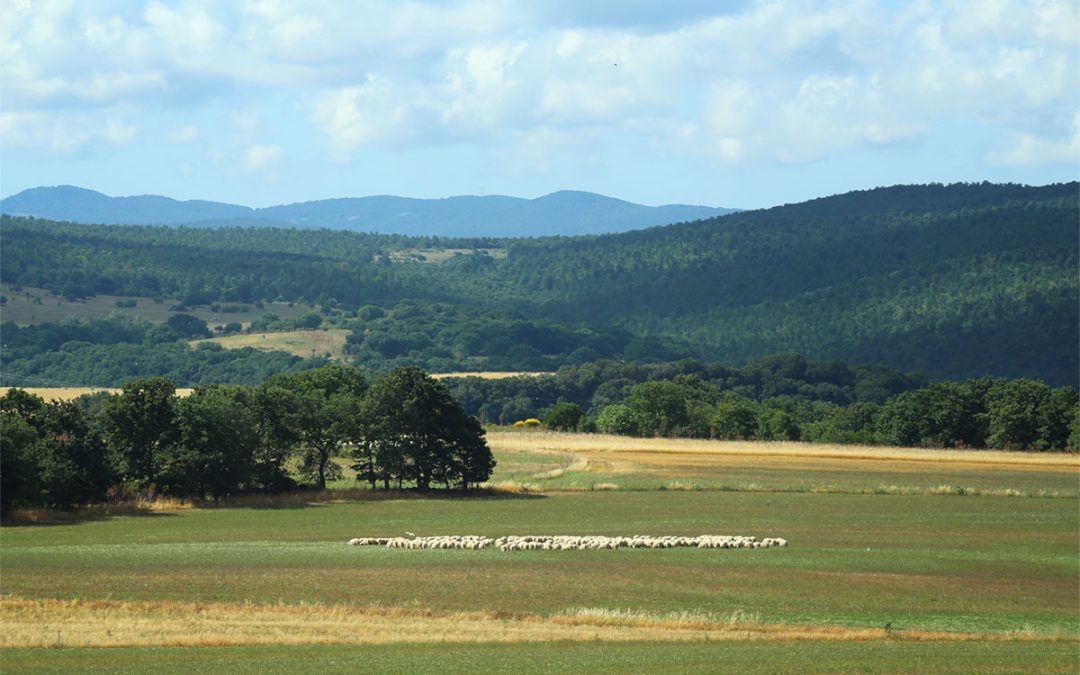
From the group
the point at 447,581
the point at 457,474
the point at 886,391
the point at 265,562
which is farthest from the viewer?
the point at 886,391

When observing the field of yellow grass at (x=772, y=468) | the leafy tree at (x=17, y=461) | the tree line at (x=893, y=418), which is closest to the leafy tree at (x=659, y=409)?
the tree line at (x=893, y=418)

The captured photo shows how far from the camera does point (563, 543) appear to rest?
54656mm

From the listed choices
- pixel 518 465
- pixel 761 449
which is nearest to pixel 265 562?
pixel 518 465

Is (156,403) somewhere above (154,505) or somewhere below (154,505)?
above

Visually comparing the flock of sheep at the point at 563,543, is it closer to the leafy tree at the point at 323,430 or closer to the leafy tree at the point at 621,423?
the leafy tree at the point at 323,430

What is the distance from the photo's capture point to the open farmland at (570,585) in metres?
32.6

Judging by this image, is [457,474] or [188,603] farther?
[457,474]

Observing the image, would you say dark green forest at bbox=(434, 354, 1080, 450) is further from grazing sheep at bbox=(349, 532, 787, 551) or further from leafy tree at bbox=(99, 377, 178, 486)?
leafy tree at bbox=(99, 377, 178, 486)

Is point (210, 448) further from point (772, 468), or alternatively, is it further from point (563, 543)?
point (772, 468)

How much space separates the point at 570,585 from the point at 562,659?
12.4 m

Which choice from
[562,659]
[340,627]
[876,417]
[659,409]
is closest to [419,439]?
[340,627]

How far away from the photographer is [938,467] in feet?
306

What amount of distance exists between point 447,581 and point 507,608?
5312 millimetres

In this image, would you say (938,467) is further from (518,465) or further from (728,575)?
(728,575)
